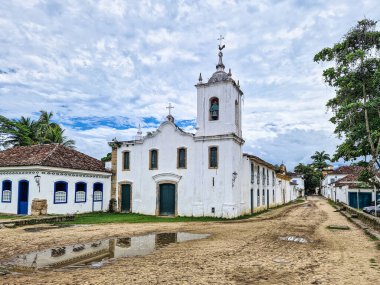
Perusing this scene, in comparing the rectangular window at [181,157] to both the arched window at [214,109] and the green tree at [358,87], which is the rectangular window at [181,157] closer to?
the arched window at [214,109]

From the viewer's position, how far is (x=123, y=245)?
10836mm

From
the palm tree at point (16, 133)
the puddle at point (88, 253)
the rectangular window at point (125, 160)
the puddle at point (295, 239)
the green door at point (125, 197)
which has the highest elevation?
the palm tree at point (16, 133)

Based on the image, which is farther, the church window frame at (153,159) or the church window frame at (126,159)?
the church window frame at (126,159)

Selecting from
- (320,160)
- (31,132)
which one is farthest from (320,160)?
(31,132)

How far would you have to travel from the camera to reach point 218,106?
21.6 m

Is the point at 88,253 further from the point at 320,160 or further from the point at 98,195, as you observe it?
the point at 320,160

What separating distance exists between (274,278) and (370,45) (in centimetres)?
1280

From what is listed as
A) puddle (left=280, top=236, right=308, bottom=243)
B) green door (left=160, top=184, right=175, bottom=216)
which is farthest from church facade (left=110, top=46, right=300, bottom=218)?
puddle (left=280, top=236, right=308, bottom=243)

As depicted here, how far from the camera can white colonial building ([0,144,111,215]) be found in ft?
66.1

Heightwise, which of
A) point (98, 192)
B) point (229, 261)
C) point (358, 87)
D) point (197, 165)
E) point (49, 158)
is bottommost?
point (229, 261)

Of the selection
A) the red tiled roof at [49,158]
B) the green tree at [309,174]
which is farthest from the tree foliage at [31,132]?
the green tree at [309,174]

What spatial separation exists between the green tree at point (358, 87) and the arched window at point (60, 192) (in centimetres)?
1623

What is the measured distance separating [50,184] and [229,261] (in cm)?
1545

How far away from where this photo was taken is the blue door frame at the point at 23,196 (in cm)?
2059
